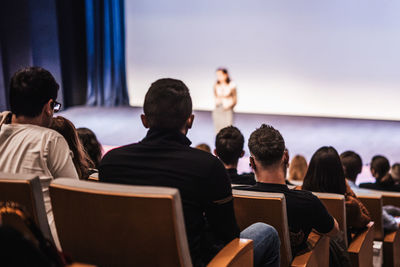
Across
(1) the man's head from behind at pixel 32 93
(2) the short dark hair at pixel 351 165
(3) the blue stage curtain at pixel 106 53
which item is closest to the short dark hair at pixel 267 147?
(1) the man's head from behind at pixel 32 93

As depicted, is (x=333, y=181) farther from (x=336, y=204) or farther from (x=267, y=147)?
(x=267, y=147)

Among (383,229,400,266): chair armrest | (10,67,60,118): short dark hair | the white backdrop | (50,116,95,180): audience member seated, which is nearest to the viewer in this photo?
(10,67,60,118): short dark hair

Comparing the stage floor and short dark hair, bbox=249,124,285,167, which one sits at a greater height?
short dark hair, bbox=249,124,285,167

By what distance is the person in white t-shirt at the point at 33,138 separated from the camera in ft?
6.15

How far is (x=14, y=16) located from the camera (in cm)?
851

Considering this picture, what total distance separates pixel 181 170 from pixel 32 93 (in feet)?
2.16

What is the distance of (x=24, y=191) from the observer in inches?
65.1

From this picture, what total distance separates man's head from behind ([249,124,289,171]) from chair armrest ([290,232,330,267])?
363 millimetres

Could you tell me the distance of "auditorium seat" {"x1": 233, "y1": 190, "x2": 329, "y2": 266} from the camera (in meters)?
1.98

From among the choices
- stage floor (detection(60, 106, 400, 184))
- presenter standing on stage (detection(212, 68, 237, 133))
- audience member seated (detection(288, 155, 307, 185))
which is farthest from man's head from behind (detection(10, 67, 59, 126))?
presenter standing on stage (detection(212, 68, 237, 133))

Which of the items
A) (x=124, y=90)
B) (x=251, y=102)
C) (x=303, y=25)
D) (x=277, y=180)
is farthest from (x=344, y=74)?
(x=277, y=180)

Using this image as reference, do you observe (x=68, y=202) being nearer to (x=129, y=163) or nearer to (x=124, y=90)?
(x=129, y=163)

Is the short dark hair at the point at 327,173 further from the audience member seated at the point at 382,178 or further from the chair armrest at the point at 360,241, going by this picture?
the audience member seated at the point at 382,178

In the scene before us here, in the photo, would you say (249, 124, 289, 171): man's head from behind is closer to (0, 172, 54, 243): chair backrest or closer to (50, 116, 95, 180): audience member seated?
(50, 116, 95, 180): audience member seated
